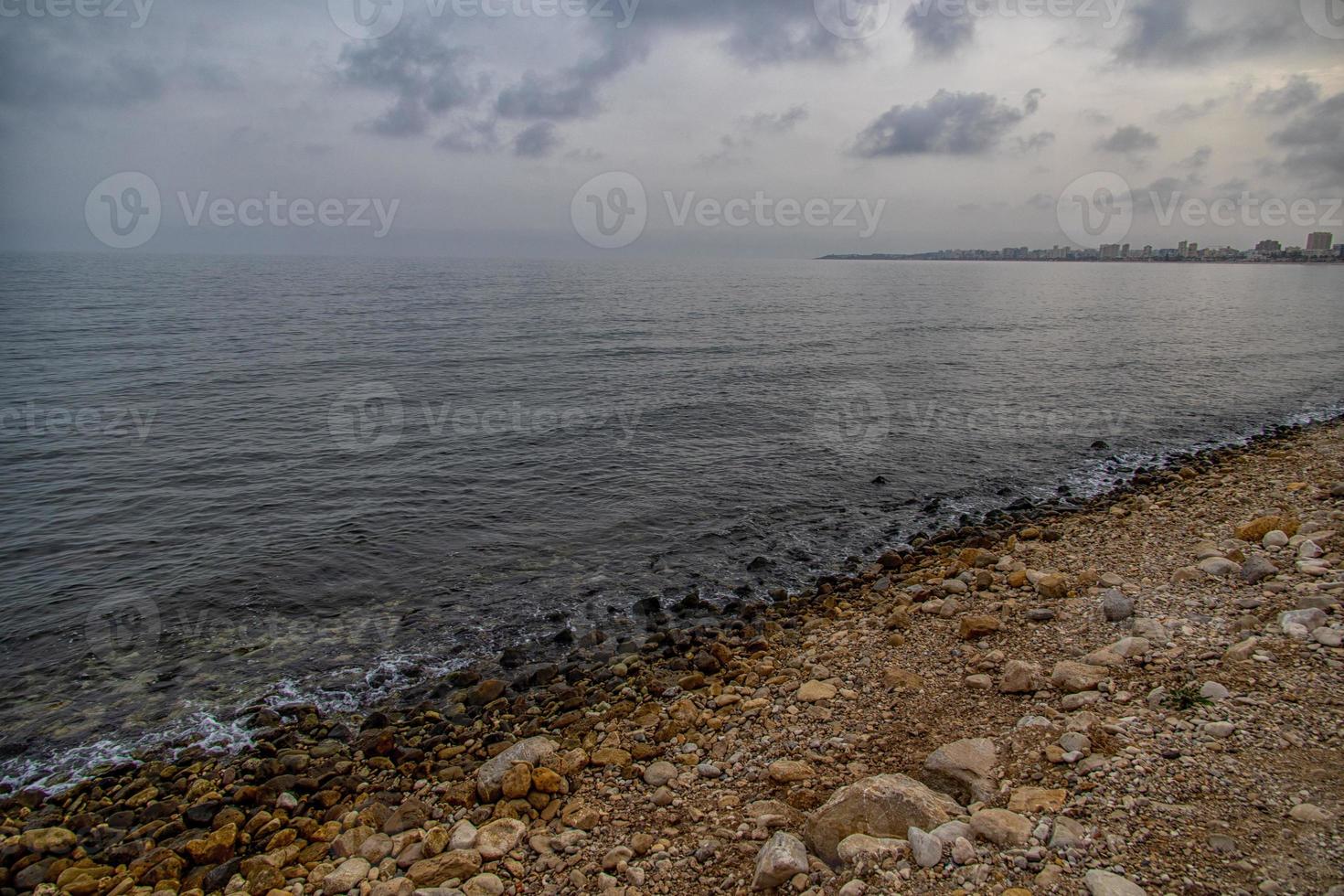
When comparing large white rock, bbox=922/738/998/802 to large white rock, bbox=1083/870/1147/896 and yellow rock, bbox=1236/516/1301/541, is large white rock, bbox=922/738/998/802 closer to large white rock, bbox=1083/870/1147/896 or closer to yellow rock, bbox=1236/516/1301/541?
large white rock, bbox=1083/870/1147/896

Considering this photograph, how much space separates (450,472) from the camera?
2409cm

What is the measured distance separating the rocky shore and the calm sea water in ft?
7.22

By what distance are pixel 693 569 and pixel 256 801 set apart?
10.2 metres

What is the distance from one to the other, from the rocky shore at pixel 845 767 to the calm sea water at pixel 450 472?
7.22 ft

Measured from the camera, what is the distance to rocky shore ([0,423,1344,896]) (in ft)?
20.0

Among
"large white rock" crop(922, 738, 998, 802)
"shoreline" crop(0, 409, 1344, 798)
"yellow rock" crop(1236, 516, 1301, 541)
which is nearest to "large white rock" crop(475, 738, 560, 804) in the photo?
"shoreline" crop(0, 409, 1344, 798)

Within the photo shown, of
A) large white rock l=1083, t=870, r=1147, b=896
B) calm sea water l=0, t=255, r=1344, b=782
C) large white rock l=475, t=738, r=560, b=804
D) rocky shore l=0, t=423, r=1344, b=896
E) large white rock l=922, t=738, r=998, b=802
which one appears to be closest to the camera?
large white rock l=1083, t=870, r=1147, b=896

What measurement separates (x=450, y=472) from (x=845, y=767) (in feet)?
62.4

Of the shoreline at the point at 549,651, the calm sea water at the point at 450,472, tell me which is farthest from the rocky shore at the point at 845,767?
the calm sea water at the point at 450,472

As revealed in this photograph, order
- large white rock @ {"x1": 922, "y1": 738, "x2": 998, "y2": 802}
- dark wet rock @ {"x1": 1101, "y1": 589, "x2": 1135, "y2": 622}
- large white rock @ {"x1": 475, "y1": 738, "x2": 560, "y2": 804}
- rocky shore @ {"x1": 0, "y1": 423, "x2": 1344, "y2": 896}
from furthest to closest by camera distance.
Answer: dark wet rock @ {"x1": 1101, "y1": 589, "x2": 1135, "y2": 622}
large white rock @ {"x1": 475, "y1": 738, "x2": 560, "y2": 804}
large white rock @ {"x1": 922, "y1": 738, "x2": 998, "y2": 802}
rocky shore @ {"x1": 0, "y1": 423, "x2": 1344, "y2": 896}

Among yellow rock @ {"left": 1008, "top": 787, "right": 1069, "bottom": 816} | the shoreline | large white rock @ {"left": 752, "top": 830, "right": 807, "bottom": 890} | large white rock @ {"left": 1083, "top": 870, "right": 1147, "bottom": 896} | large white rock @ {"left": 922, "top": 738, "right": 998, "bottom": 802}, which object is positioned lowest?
the shoreline

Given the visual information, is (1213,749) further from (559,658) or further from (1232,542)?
(559,658)

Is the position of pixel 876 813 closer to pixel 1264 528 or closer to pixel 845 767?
pixel 845 767

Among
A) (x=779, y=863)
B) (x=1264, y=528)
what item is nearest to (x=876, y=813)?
(x=779, y=863)
